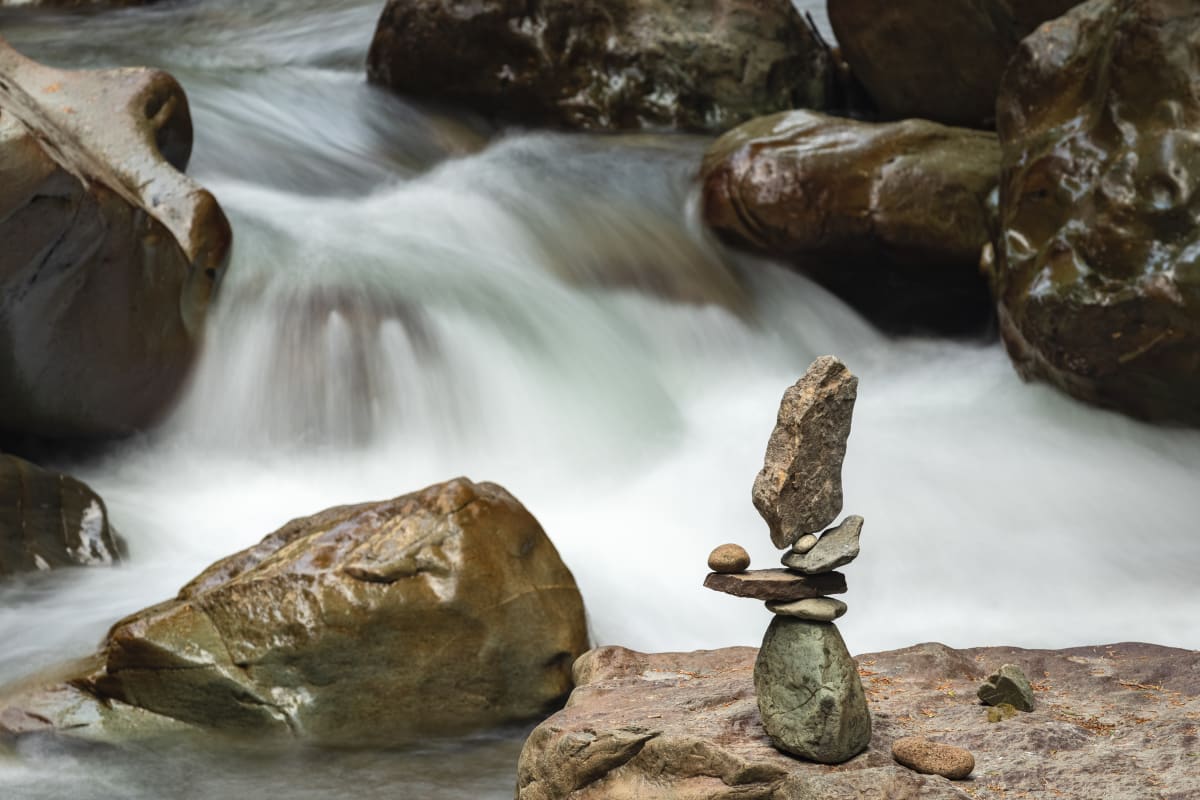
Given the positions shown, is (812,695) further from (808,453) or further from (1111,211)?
(1111,211)

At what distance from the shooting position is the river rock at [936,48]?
8.53m

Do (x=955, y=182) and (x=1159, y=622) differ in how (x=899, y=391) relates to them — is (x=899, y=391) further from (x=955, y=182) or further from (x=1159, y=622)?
(x=1159, y=622)

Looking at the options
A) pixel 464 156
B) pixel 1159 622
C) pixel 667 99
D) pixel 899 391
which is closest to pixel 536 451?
pixel 899 391

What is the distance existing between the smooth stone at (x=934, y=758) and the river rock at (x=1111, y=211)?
13.6 feet

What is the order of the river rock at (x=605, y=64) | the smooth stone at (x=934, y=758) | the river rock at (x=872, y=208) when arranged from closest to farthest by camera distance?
the smooth stone at (x=934, y=758), the river rock at (x=872, y=208), the river rock at (x=605, y=64)

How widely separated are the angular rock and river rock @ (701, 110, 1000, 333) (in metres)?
4.46

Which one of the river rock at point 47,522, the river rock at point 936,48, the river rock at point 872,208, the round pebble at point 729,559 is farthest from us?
the river rock at point 936,48

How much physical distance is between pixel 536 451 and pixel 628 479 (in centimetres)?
49

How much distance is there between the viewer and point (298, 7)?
42.7 ft

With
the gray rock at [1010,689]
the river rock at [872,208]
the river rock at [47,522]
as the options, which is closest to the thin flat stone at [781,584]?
the gray rock at [1010,689]

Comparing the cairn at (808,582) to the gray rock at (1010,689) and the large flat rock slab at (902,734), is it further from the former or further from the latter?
the gray rock at (1010,689)

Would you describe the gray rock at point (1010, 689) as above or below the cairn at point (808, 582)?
below

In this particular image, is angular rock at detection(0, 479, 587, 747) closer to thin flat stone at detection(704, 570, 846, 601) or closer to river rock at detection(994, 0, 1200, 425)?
thin flat stone at detection(704, 570, 846, 601)

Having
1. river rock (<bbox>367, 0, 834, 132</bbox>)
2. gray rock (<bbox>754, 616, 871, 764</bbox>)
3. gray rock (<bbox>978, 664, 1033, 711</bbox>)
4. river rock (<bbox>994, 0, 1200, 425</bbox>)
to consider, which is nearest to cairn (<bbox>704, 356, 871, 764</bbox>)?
gray rock (<bbox>754, 616, 871, 764</bbox>)
